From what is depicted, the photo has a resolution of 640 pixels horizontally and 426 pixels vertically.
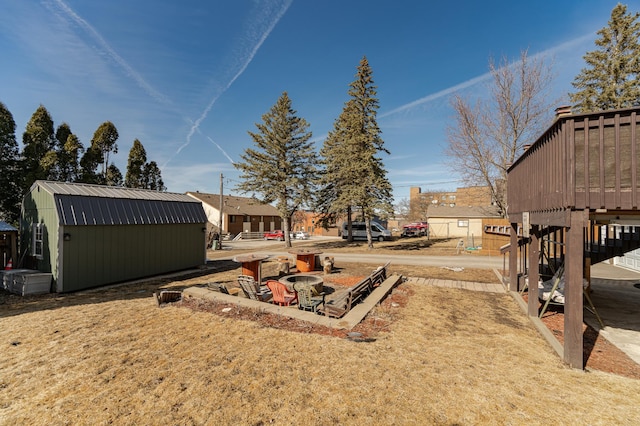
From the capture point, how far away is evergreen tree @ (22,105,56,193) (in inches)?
778

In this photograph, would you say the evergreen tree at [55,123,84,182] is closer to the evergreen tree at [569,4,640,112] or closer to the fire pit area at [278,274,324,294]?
the fire pit area at [278,274,324,294]

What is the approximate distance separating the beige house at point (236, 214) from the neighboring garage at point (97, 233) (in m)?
27.7

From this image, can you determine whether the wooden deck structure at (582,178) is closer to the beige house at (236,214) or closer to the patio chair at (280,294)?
the patio chair at (280,294)

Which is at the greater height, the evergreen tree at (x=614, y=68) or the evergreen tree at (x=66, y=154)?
the evergreen tree at (x=614, y=68)

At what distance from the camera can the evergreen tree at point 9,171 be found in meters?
18.8

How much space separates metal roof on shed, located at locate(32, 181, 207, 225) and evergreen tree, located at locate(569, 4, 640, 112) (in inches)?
1352

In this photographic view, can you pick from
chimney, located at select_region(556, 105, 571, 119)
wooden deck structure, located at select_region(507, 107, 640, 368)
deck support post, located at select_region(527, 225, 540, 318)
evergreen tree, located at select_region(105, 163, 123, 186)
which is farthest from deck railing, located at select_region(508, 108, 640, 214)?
evergreen tree, located at select_region(105, 163, 123, 186)

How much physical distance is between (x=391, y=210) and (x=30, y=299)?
2133 centimetres

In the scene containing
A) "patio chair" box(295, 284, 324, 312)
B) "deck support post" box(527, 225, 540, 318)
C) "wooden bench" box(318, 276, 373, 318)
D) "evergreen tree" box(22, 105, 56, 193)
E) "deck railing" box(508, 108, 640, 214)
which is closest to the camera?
"deck railing" box(508, 108, 640, 214)

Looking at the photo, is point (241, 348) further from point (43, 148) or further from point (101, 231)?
point (43, 148)

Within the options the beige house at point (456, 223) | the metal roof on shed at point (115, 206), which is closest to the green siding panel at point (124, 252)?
the metal roof on shed at point (115, 206)

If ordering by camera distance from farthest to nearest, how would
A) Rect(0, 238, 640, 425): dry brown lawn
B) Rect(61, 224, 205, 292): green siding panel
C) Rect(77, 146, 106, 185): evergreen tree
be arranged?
Rect(77, 146, 106, 185): evergreen tree → Rect(61, 224, 205, 292): green siding panel → Rect(0, 238, 640, 425): dry brown lawn

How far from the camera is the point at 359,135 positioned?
24.5 metres

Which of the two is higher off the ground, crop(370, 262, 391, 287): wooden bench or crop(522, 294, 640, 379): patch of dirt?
crop(370, 262, 391, 287): wooden bench
